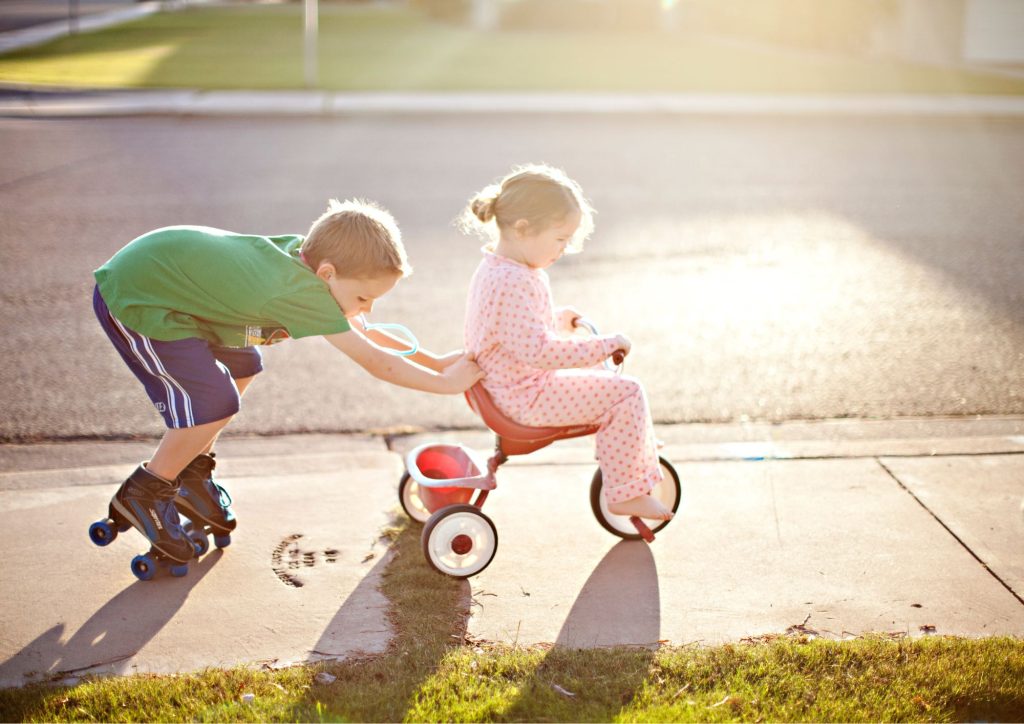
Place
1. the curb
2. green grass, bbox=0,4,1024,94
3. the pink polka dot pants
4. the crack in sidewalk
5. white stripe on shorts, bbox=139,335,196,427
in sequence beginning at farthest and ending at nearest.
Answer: green grass, bbox=0,4,1024,94, the curb, the pink polka dot pants, the crack in sidewalk, white stripe on shorts, bbox=139,335,196,427

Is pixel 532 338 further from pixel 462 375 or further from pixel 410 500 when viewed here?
pixel 410 500

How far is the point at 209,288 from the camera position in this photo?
3.34 meters

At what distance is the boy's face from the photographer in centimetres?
331

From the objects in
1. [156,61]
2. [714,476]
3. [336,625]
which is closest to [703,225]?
[714,476]

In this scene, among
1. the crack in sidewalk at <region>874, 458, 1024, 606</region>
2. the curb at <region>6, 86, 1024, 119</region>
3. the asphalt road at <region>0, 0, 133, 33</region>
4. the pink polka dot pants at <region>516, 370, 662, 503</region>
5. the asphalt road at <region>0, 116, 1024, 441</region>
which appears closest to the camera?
the crack in sidewalk at <region>874, 458, 1024, 606</region>

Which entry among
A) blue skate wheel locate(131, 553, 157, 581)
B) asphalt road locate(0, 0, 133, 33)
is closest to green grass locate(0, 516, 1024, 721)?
blue skate wheel locate(131, 553, 157, 581)

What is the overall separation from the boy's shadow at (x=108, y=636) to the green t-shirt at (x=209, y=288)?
801 mm

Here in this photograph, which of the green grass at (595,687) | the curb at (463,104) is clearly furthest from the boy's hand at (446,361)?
the curb at (463,104)

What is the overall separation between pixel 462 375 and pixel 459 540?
0.52 m

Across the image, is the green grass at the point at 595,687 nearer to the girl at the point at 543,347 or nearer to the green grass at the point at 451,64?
the girl at the point at 543,347

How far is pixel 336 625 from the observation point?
3246mm

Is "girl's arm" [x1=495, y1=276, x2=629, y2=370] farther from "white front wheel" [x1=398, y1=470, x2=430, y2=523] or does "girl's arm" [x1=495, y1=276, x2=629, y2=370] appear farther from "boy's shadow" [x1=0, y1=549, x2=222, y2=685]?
"boy's shadow" [x1=0, y1=549, x2=222, y2=685]

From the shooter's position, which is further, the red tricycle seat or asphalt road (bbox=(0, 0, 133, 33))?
asphalt road (bbox=(0, 0, 133, 33))

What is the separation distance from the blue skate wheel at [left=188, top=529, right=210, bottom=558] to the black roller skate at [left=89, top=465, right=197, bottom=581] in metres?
0.09
